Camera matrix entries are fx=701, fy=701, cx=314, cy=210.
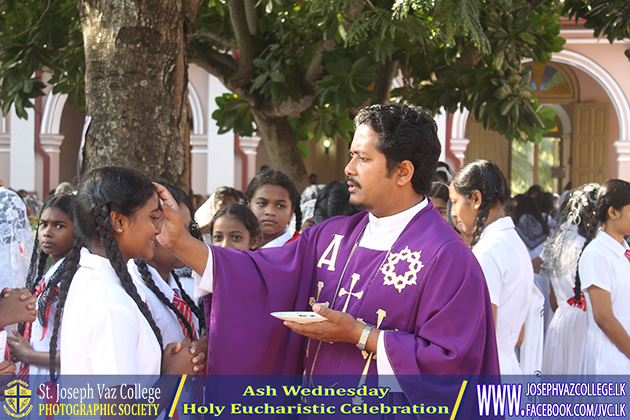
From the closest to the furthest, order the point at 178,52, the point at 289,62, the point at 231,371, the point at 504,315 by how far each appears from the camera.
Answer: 1. the point at 231,371
2. the point at 504,315
3. the point at 178,52
4. the point at 289,62

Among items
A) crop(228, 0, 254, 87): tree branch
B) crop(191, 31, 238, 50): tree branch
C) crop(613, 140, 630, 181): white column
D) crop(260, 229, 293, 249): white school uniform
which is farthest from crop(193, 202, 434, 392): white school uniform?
crop(613, 140, 630, 181): white column

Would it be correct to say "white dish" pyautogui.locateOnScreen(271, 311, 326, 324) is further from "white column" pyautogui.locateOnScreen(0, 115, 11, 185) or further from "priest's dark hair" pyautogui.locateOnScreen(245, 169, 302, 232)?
"white column" pyautogui.locateOnScreen(0, 115, 11, 185)

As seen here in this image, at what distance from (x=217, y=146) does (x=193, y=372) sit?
12.3 m

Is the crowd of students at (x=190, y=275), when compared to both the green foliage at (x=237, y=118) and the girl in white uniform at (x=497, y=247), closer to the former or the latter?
the girl in white uniform at (x=497, y=247)

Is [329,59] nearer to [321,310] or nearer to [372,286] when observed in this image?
[372,286]

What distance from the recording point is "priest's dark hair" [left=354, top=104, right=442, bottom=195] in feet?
8.32

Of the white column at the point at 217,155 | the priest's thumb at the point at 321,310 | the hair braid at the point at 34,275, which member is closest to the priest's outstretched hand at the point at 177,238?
the priest's thumb at the point at 321,310

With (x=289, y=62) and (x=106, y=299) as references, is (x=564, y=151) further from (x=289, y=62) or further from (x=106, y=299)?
(x=106, y=299)

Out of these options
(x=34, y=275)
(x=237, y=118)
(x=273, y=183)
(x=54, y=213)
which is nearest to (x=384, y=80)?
(x=237, y=118)

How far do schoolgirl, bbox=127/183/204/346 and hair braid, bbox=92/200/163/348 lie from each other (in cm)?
30

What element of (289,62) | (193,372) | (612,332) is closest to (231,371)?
(193,372)

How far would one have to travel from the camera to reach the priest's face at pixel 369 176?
2.56m

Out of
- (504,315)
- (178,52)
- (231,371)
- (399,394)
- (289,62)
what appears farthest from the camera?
(289,62)

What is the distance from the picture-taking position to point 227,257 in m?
2.61
